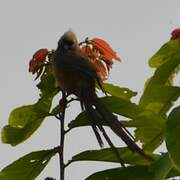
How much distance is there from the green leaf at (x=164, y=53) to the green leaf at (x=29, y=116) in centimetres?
54

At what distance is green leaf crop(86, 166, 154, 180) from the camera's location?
2273 millimetres

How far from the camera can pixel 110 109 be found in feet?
8.68

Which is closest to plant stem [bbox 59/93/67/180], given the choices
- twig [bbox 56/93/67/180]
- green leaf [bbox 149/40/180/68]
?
twig [bbox 56/93/67/180]

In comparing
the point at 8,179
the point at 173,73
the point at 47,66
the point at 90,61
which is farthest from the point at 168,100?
the point at 8,179

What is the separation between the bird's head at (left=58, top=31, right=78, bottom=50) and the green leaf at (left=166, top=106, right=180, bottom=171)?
960mm

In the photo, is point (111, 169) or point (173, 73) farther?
point (173, 73)

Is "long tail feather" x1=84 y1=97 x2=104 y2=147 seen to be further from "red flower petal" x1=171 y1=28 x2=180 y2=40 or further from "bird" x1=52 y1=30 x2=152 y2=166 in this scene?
"red flower petal" x1=171 y1=28 x2=180 y2=40

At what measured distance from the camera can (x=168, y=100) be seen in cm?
286

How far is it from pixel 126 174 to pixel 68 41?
801 mm

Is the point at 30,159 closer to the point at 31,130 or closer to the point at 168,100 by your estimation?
the point at 31,130

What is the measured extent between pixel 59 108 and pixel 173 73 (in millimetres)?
564

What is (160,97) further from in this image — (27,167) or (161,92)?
(27,167)

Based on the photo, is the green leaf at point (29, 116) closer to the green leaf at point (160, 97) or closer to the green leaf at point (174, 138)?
the green leaf at point (160, 97)

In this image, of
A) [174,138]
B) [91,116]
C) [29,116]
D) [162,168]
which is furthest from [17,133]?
[174,138]
